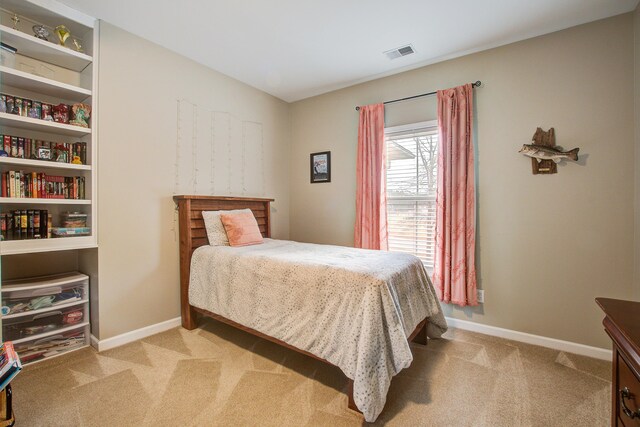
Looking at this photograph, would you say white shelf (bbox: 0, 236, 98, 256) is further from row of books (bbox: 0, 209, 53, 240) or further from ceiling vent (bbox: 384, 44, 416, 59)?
ceiling vent (bbox: 384, 44, 416, 59)

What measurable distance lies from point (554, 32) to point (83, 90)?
379 cm

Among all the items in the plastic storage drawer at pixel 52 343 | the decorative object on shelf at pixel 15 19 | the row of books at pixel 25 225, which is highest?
the decorative object on shelf at pixel 15 19

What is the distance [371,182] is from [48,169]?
2868 millimetres

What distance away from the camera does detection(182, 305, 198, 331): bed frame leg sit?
269 centimetres

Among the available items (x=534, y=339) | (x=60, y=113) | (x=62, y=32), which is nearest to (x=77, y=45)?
(x=62, y=32)

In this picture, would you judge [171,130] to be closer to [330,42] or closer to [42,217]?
[42,217]

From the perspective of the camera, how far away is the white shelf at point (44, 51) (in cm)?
190

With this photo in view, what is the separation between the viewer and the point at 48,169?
223 centimetres

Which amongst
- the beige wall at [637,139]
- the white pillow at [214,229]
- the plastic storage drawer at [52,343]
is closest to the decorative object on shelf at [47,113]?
the white pillow at [214,229]

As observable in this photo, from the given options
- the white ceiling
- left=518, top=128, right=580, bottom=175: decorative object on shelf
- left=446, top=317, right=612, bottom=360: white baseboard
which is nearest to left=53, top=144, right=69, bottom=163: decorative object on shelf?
the white ceiling

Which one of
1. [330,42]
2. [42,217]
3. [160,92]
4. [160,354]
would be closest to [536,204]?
[330,42]

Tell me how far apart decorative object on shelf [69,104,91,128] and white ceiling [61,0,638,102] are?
71cm

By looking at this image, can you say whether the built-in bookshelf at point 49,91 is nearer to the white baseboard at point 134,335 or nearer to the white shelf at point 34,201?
the white shelf at point 34,201

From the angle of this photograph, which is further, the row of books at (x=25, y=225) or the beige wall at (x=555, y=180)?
the beige wall at (x=555, y=180)
